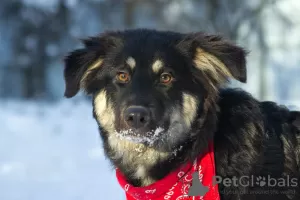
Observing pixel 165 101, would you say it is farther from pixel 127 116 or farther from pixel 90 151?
pixel 90 151

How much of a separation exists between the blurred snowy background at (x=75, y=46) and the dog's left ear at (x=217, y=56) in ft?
15.5

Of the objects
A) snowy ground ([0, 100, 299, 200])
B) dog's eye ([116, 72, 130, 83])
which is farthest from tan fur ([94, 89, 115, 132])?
snowy ground ([0, 100, 299, 200])

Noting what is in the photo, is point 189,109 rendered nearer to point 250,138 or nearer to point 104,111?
point 250,138

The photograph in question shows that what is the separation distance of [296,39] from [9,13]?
1138 centimetres

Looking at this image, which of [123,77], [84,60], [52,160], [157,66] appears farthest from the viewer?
[52,160]

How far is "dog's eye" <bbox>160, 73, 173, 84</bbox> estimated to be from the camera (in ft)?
13.1

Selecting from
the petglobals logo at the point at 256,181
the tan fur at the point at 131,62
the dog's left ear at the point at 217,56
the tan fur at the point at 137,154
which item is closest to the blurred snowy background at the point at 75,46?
the tan fur at the point at 137,154

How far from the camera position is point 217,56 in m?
3.89

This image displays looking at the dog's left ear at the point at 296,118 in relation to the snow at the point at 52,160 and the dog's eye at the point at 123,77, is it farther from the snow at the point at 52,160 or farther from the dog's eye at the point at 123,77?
the snow at the point at 52,160

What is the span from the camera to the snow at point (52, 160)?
636cm

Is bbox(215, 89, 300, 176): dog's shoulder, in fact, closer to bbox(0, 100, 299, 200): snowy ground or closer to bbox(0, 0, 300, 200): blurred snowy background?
bbox(0, 100, 299, 200): snowy ground

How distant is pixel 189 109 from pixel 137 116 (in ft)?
1.56

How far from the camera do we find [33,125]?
41.6 feet

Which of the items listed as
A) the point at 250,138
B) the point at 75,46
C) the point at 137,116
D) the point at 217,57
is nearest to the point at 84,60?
the point at 137,116
